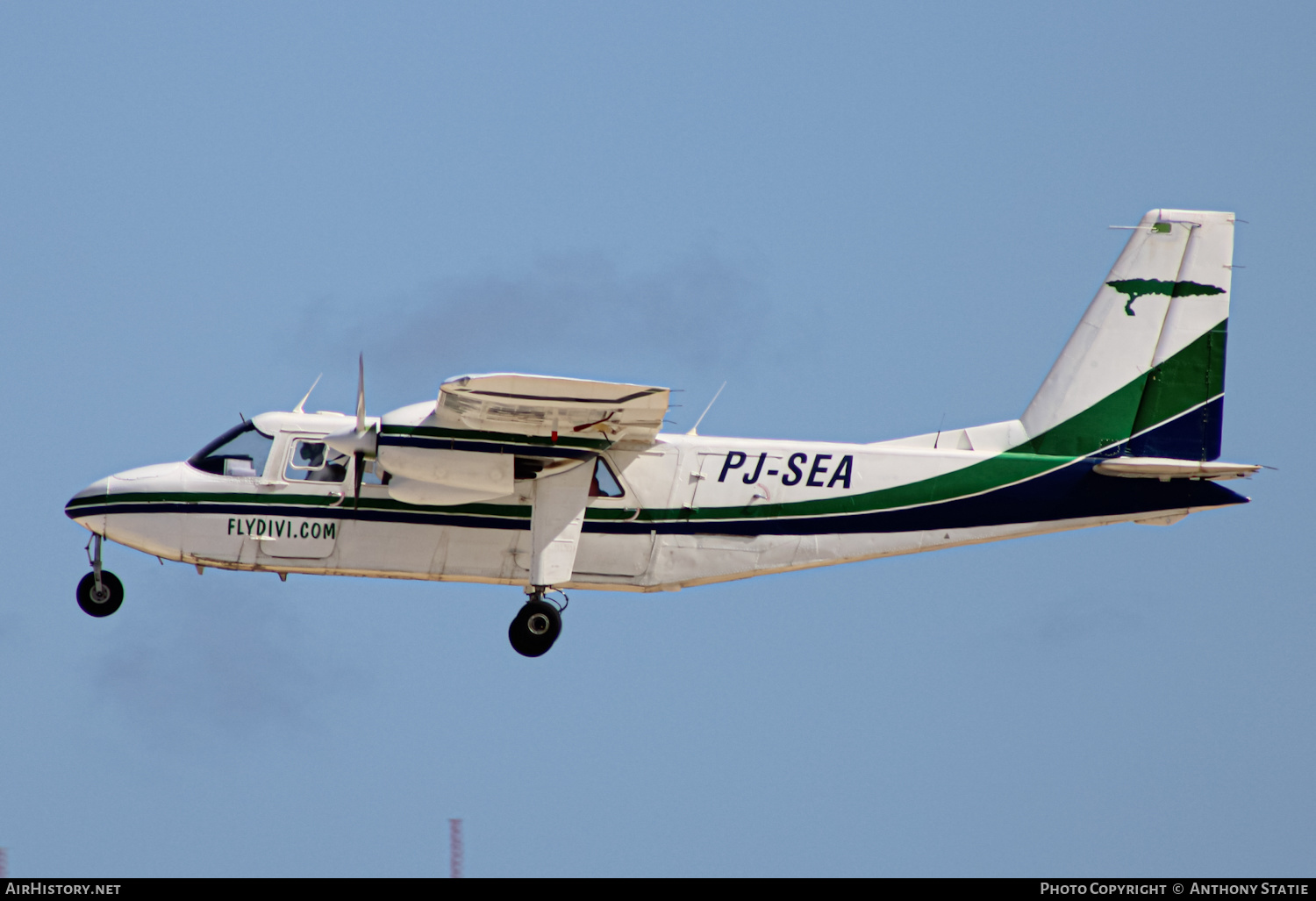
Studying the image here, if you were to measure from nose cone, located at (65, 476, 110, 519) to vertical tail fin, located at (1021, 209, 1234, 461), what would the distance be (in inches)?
455

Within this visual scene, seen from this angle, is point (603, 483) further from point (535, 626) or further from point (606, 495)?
point (535, 626)

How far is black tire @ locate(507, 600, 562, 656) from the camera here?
813 inches

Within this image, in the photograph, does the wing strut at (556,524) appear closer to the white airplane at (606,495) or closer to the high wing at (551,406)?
the white airplane at (606,495)

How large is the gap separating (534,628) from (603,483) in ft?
6.35

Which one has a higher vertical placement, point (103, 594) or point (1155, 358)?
point (1155, 358)

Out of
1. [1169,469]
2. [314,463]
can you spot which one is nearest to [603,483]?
[314,463]

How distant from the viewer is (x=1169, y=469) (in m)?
20.9

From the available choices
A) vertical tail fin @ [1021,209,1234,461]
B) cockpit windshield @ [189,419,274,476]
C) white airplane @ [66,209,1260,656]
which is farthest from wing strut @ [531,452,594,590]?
vertical tail fin @ [1021,209,1234,461]

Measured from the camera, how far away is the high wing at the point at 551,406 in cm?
1861

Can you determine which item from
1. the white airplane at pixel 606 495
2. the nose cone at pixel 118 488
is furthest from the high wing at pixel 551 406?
the nose cone at pixel 118 488

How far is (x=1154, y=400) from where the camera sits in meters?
21.7

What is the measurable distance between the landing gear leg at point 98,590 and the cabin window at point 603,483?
6007 mm
